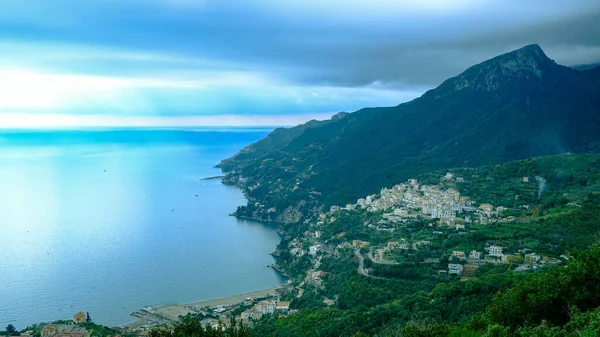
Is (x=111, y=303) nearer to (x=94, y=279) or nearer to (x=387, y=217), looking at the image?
(x=94, y=279)

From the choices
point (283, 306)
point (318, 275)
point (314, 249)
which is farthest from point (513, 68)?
point (283, 306)

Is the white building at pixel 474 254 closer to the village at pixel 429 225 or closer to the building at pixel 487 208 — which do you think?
the village at pixel 429 225

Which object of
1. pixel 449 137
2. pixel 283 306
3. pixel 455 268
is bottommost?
Result: pixel 283 306

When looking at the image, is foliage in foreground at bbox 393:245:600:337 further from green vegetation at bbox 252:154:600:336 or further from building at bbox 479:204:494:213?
building at bbox 479:204:494:213

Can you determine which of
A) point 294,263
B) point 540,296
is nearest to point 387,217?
point 294,263

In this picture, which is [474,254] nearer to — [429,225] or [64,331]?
[429,225]
